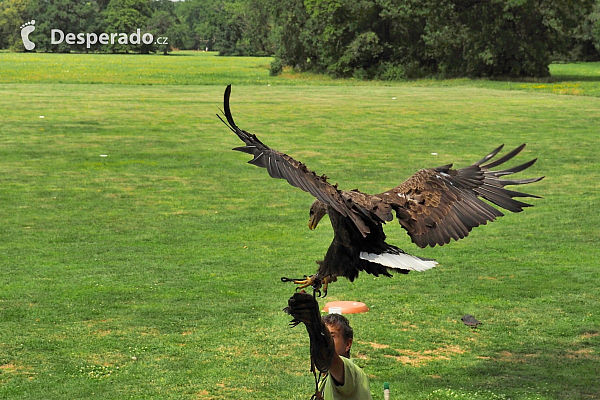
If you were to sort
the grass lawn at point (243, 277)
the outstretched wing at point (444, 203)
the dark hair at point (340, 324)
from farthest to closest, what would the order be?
the grass lawn at point (243, 277)
the outstretched wing at point (444, 203)
the dark hair at point (340, 324)

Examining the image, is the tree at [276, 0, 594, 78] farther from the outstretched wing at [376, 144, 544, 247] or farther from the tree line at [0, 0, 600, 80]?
the outstretched wing at [376, 144, 544, 247]

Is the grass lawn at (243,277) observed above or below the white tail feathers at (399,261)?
below

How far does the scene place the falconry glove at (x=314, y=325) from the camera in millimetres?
4207

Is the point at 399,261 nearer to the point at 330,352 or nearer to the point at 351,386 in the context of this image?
the point at 351,386

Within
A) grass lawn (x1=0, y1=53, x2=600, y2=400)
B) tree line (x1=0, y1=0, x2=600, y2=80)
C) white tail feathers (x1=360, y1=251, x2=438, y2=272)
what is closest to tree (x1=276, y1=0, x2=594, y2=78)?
tree line (x1=0, y1=0, x2=600, y2=80)

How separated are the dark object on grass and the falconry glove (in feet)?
17.3

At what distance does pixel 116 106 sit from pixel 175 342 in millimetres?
27176

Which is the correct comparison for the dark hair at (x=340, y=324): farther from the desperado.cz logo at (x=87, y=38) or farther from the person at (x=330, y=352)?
the desperado.cz logo at (x=87, y=38)

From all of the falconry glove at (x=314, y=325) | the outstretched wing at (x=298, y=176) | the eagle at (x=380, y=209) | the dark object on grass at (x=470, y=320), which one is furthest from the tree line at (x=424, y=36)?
the falconry glove at (x=314, y=325)

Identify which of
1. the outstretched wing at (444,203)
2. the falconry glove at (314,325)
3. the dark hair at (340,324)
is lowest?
the dark hair at (340,324)

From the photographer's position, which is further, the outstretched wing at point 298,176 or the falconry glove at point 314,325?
the outstretched wing at point 298,176

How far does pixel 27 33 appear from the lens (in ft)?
442

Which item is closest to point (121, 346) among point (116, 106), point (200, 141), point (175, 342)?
point (175, 342)

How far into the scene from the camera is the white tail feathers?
5.26 metres
